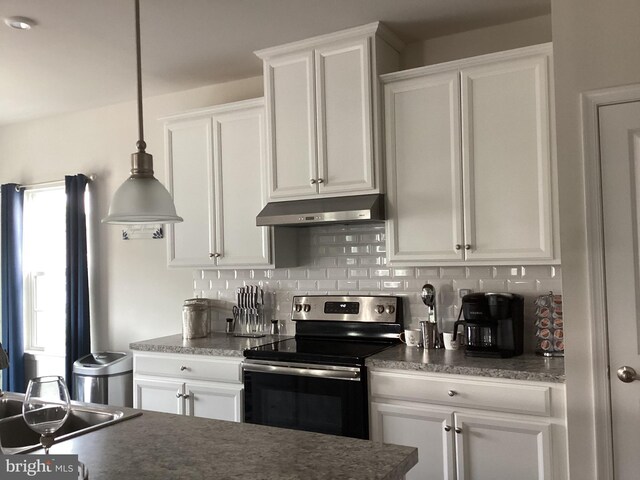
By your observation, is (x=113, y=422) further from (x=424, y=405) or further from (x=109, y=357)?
(x=109, y=357)

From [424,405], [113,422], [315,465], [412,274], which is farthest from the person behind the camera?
[412,274]

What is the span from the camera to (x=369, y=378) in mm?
2801

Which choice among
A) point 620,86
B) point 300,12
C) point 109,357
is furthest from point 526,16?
point 109,357

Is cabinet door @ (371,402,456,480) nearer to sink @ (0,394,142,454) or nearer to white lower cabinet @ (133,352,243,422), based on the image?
white lower cabinet @ (133,352,243,422)

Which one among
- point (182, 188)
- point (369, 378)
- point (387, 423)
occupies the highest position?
point (182, 188)

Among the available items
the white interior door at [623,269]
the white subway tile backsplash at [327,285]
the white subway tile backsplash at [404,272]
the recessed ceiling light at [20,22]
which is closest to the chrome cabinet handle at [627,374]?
the white interior door at [623,269]

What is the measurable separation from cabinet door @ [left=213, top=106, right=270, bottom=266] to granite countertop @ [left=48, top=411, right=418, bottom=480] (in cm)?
188

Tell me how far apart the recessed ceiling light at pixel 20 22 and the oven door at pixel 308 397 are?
209 centimetres

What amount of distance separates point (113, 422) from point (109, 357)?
2733 millimetres

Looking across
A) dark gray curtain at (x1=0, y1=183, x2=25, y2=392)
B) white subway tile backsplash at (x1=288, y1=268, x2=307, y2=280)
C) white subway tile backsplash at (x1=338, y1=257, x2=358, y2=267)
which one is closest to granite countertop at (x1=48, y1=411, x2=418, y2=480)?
white subway tile backsplash at (x1=338, y1=257, x2=358, y2=267)

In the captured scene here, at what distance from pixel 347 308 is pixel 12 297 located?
3.15 m

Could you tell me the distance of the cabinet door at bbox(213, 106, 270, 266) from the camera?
11.6 ft

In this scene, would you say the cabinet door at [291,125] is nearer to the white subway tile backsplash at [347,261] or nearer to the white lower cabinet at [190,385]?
the white subway tile backsplash at [347,261]

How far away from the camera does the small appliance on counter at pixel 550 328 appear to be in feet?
9.05
